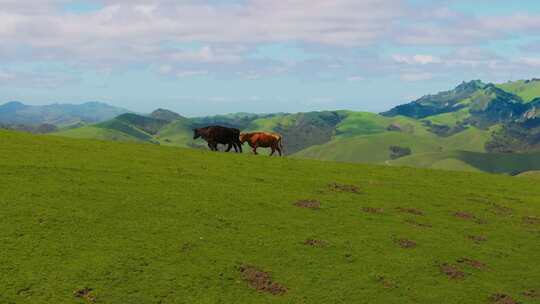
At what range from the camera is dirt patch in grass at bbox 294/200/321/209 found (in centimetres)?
2850

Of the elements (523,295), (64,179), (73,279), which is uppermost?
(64,179)

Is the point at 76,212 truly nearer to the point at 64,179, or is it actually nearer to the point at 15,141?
the point at 64,179

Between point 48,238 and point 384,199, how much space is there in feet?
65.6

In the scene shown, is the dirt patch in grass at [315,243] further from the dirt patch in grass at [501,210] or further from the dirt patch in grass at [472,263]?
the dirt patch in grass at [501,210]

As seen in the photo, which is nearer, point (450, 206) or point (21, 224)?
point (21, 224)

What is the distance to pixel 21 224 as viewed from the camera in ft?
64.5

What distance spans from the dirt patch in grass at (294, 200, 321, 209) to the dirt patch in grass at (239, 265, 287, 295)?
29.4 ft

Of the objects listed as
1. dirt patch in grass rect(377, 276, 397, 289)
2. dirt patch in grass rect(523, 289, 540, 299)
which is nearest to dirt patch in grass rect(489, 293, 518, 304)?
dirt patch in grass rect(523, 289, 540, 299)

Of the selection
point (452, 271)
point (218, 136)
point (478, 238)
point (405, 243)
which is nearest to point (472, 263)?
point (452, 271)

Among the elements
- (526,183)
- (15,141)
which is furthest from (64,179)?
(526,183)

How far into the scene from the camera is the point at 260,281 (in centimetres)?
1905

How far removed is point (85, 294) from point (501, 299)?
14.9 meters

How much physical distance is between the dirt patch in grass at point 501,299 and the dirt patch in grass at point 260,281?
820 cm

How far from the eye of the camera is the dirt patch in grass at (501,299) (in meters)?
20.8
